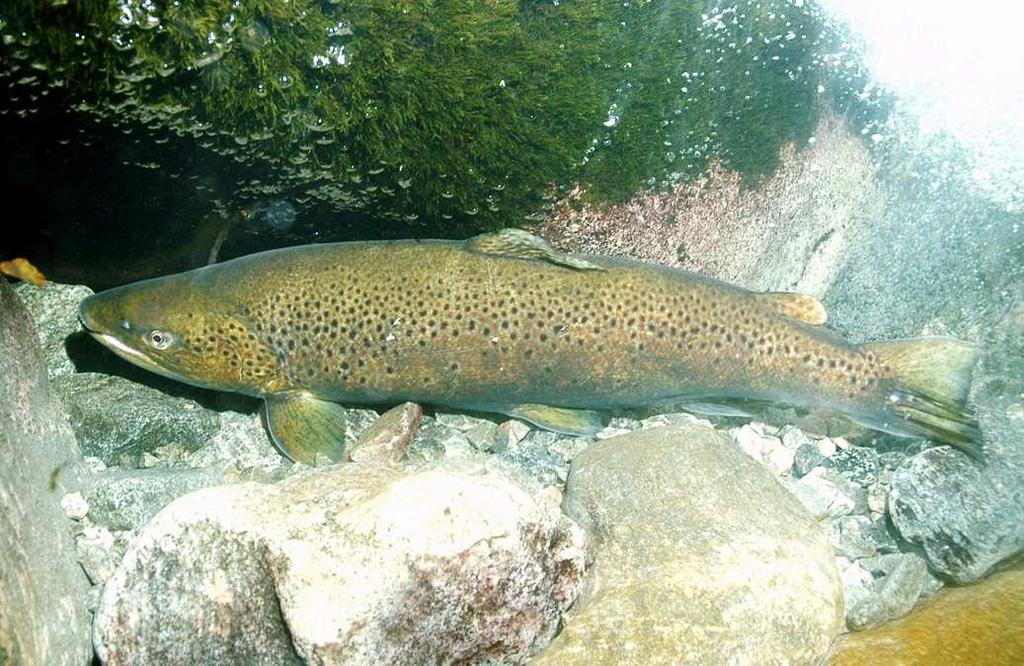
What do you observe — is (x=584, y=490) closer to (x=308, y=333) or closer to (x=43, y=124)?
(x=308, y=333)

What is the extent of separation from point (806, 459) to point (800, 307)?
94 centimetres

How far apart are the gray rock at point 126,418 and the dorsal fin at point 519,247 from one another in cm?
198

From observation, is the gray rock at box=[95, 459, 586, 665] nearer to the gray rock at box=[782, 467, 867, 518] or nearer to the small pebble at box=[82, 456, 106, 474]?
the small pebble at box=[82, 456, 106, 474]

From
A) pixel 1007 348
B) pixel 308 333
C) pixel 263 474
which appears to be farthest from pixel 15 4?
pixel 1007 348

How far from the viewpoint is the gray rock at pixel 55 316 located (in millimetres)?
4066

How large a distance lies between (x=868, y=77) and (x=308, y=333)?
15.7 ft

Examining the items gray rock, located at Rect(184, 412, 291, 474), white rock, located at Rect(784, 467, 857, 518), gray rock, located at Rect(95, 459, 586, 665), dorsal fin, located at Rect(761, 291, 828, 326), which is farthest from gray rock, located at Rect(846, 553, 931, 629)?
gray rock, located at Rect(184, 412, 291, 474)

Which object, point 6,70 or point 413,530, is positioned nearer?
point 413,530

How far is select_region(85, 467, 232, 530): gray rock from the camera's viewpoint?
11.1 ft

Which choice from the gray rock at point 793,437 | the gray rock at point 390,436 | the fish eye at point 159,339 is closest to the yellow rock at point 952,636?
the gray rock at point 793,437

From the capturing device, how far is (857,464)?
4188 millimetres

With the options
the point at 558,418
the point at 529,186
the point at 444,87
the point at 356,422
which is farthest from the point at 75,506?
the point at 529,186

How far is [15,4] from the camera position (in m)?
2.72

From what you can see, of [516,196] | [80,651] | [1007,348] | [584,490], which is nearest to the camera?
[80,651]
